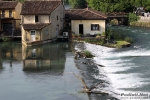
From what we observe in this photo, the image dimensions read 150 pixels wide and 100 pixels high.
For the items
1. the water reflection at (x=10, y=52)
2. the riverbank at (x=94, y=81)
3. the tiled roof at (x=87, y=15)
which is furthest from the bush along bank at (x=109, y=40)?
the water reflection at (x=10, y=52)

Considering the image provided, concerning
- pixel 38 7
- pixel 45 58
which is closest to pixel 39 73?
pixel 45 58

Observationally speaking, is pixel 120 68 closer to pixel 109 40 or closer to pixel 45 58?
pixel 45 58

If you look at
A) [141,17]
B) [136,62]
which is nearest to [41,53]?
[136,62]

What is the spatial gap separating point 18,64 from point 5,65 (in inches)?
55.7

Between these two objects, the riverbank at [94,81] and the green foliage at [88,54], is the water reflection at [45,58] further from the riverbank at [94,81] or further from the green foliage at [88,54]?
the green foliage at [88,54]

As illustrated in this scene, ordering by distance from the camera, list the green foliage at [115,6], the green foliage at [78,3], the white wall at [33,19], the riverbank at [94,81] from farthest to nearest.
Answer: the green foliage at [78,3] → the green foliage at [115,6] → the white wall at [33,19] → the riverbank at [94,81]

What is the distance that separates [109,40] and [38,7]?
12002 millimetres

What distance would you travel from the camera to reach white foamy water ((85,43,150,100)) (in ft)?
94.8

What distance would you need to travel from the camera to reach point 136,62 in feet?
123

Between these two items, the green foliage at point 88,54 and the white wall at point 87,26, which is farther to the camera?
the white wall at point 87,26

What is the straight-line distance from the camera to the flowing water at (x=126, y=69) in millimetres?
27438

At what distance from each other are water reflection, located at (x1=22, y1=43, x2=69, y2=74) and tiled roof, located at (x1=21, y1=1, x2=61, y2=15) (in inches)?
221

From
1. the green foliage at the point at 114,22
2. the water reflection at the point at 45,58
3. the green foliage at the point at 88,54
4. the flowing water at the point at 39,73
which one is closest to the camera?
the flowing water at the point at 39,73

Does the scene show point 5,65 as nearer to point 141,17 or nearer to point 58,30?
point 58,30
